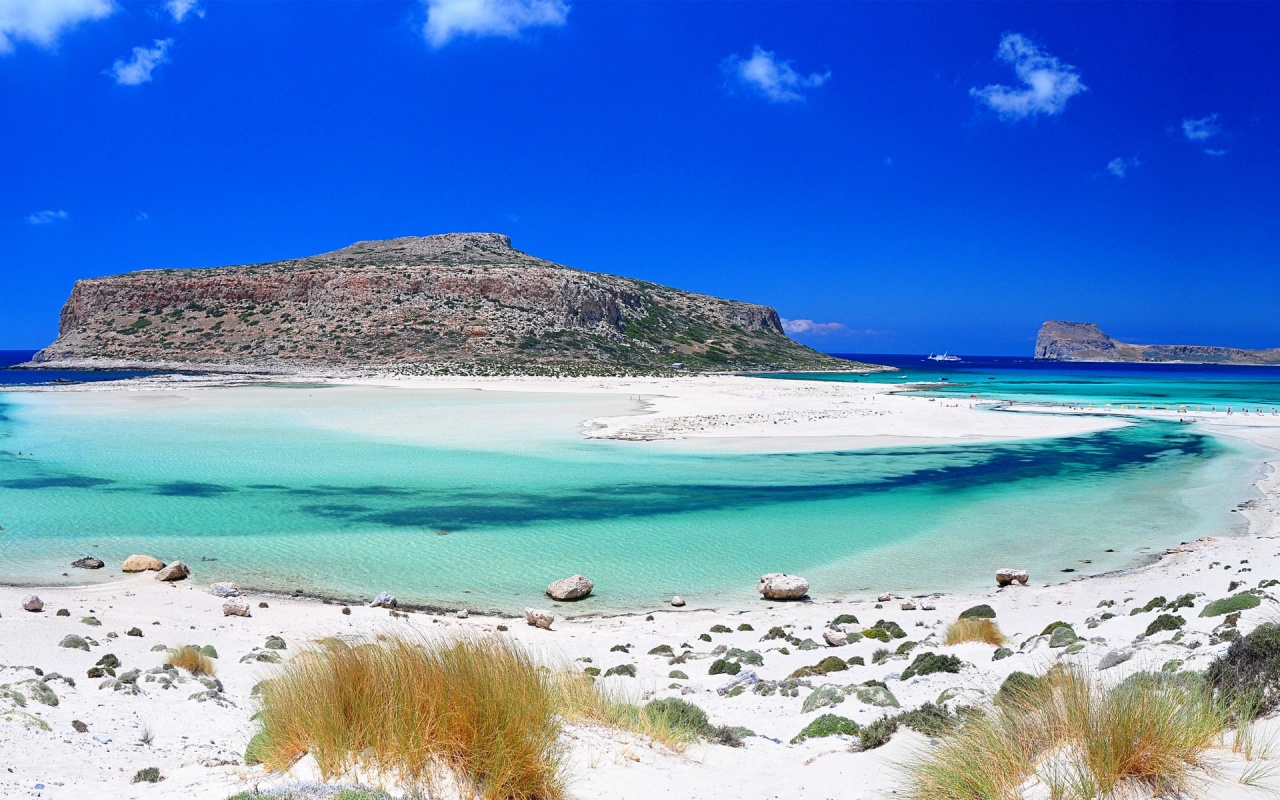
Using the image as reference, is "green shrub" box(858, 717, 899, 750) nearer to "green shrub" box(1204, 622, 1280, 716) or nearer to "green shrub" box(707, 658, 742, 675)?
"green shrub" box(1204, 622, 1280, 716)

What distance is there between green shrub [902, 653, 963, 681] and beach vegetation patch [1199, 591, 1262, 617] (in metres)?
2.77

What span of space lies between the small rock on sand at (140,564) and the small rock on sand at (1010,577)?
12.5 meters

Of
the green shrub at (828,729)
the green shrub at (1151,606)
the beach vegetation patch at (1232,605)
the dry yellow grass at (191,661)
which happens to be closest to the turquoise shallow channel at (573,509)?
the green shrub at (1151,606)

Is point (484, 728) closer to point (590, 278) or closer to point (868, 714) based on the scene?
point (868, 714)

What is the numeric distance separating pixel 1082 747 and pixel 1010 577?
27.7 feet

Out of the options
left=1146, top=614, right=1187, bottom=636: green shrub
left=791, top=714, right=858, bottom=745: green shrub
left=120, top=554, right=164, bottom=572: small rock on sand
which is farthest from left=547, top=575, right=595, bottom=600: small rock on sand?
left=1146, top=614, right=1187, bottom=636: green shrub

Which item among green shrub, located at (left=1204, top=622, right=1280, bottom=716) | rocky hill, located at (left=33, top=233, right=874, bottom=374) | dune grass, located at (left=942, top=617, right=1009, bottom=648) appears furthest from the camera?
rocky hill, located at (left=33, top=233, right=874, bottom=374)

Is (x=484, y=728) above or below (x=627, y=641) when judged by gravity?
above

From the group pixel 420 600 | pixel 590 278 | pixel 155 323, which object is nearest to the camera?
pixel 420 600

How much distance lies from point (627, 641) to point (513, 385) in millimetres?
47874

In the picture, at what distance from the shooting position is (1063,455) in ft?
85.6

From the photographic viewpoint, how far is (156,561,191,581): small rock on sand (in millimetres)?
10961

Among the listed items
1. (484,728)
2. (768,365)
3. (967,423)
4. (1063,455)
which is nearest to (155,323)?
(768,365)

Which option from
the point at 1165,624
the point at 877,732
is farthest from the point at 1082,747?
the point at 1165,624
